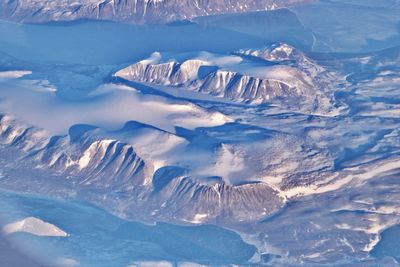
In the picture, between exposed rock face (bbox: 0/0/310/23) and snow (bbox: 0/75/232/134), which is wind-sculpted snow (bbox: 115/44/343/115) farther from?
exposed rock face (bbox: 0/0/310/23)

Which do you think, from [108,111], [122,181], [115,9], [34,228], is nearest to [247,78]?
[108,111]

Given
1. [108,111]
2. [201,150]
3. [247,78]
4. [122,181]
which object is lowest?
[122,181]

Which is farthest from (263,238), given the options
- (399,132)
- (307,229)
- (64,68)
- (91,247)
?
(64,68)

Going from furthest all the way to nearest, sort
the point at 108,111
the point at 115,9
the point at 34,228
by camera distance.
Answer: the point at 115,9 → the point at 108,111 → the point at 34,228

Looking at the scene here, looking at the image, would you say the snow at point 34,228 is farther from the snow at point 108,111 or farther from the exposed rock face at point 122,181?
the snow at point 108,111

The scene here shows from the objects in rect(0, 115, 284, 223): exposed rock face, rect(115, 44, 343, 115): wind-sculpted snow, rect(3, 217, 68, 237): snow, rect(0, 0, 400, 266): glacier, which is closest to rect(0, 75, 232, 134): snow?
rect(0, 0, 400, 266): glacier

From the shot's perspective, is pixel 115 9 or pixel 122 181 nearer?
pixel 122 181

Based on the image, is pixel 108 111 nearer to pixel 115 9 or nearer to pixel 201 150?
pixel 201 150
